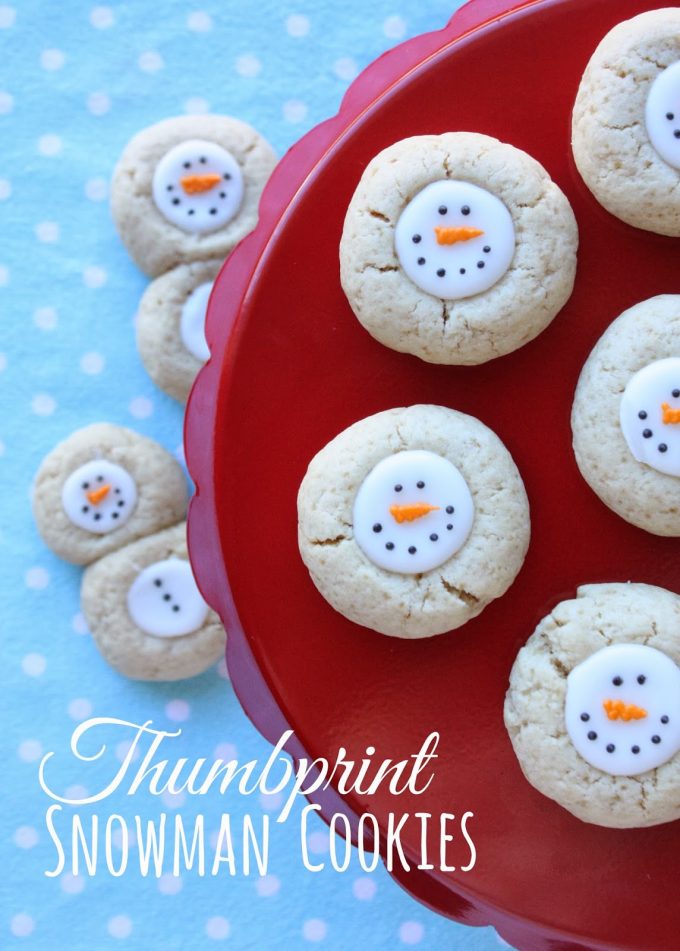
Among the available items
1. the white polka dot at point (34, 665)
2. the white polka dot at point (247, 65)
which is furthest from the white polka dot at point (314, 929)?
the white polka dot at point (247, 65)

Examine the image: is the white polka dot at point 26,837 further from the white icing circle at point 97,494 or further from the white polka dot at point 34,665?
the white icing circle at point 97,494

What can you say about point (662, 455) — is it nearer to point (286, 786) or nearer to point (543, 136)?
point (543, 136)

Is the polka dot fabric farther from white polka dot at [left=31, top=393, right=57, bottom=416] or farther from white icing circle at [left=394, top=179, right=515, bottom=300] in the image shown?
white icing circle at [left=394, top=179, right=515, bottom=300]

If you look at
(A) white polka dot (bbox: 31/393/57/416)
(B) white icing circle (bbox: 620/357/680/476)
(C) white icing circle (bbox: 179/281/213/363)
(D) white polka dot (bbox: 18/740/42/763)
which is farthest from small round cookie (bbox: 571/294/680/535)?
(D) white polka dot (bbox: 18/740/42/763)

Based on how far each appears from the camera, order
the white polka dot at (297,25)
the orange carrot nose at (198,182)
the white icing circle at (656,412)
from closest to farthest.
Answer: the white icing circle at (656,412) < the orange carrot nose at (198,182) < the white polka dot at (297,25)

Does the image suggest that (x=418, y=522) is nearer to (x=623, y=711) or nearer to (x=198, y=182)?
(x=623, y=711)

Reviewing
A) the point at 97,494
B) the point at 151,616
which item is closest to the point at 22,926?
the point at 151,616
